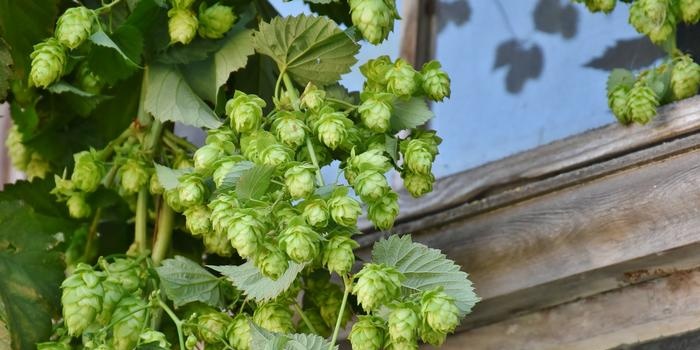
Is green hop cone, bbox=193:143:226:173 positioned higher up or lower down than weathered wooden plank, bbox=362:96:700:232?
lower down

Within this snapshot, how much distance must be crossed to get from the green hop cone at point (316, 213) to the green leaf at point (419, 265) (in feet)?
0.31

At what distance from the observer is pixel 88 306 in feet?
4.74

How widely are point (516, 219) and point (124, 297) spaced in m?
0.59

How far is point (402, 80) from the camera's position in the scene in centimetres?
150

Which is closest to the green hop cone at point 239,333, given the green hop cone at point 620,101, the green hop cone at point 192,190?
the green hop cone at point 192,190

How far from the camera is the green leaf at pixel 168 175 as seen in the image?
1.58 m

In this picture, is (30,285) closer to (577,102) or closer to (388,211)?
(388,211)

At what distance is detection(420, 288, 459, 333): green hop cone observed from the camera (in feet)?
4.32

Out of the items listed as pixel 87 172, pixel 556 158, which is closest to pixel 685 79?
pixel 556 158

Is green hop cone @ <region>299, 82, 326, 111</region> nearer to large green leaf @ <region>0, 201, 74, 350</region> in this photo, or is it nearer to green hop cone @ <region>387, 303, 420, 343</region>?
green hop cone @ <region>387, 303, 420, 343</region>

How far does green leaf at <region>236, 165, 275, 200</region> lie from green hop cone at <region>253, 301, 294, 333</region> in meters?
0.18

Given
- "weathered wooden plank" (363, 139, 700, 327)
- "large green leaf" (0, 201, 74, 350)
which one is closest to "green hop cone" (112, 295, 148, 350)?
"large green leaf" (0, 201, 74, 350)

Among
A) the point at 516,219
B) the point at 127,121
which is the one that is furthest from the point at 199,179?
the point at 516,219

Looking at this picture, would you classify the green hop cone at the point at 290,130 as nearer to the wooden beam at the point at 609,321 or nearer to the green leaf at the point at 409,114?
the green leaf at the point at 409,114
